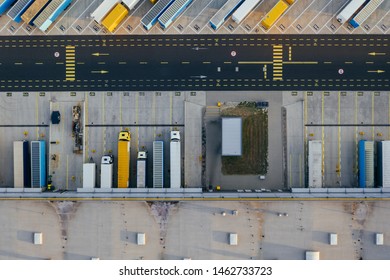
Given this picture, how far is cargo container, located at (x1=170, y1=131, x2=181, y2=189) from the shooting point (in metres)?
52.7

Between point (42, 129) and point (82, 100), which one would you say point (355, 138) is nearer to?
point (82, 100)

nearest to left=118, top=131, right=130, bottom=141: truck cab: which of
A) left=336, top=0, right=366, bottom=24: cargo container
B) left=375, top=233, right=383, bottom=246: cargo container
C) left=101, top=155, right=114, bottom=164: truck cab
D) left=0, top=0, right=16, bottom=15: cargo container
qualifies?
left=101, top=155, right=114, bottom=164: truck cab

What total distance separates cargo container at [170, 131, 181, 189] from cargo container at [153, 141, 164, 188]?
146cm

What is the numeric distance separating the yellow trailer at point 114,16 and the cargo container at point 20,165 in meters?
21.3

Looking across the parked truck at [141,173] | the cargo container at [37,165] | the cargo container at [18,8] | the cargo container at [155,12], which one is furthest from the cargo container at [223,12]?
the cargo container at [37,165]

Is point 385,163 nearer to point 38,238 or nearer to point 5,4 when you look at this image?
point 38,238

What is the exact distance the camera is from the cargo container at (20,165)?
175 ft

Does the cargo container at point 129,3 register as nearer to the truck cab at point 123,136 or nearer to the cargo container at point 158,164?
the truck cab at point 123,136

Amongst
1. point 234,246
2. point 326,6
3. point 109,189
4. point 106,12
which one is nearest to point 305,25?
point 326,6

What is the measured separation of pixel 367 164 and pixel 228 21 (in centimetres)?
2922

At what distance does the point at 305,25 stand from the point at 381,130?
19.3 meters

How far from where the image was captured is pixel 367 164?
172ft

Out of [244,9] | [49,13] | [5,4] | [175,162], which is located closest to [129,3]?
[49,13]

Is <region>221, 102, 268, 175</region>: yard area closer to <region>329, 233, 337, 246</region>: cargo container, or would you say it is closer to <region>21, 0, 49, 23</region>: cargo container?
<region>329, 233, 337, 246</region>: cargo container
